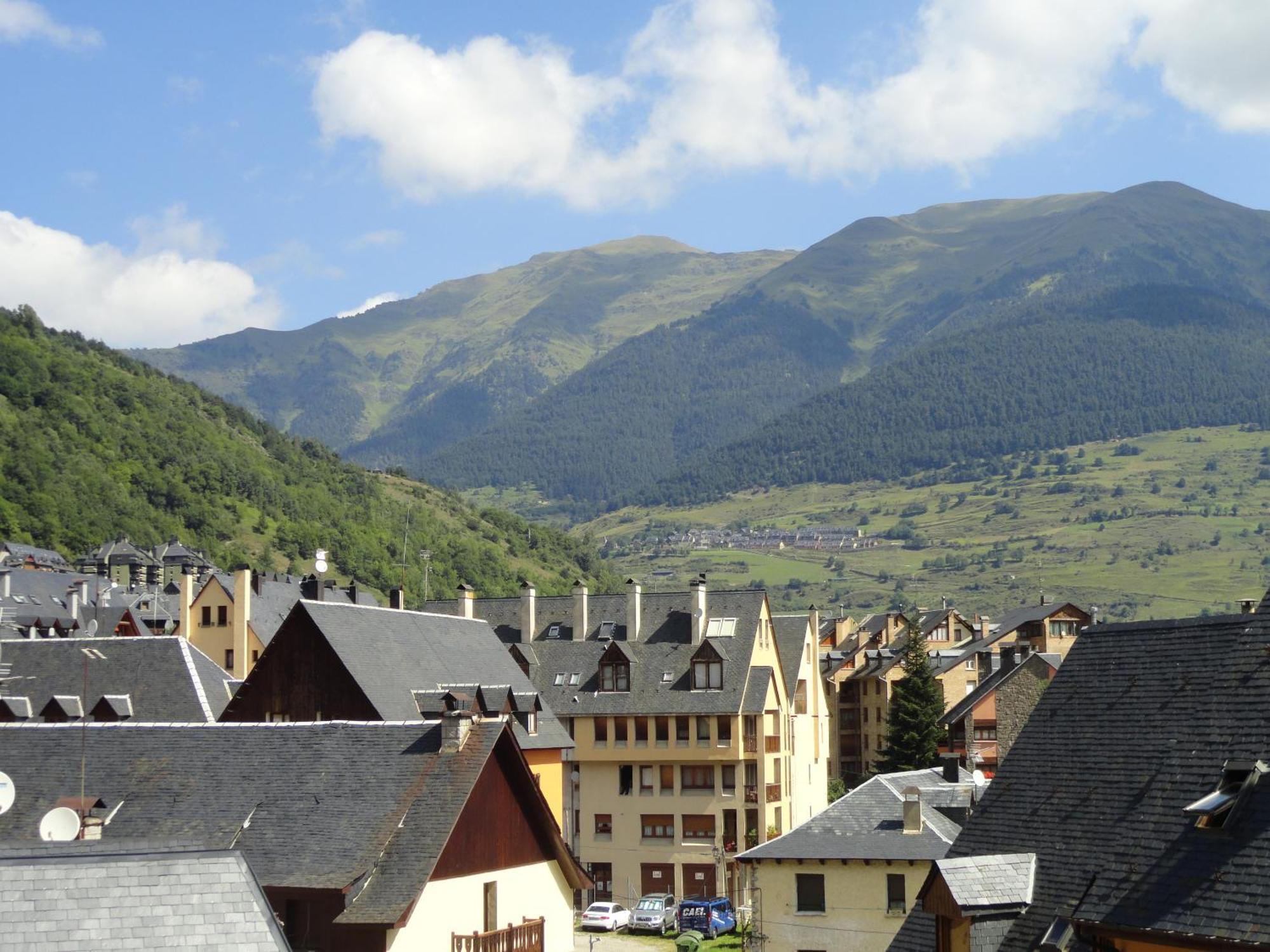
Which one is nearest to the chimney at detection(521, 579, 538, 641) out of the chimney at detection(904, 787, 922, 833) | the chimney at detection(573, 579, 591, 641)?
the chimney at detection(573, 579, 591, 641)

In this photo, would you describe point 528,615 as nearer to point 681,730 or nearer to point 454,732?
point 681,730

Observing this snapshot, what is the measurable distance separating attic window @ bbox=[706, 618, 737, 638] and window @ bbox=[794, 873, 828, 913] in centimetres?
3589

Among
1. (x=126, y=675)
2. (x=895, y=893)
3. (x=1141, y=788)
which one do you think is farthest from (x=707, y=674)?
(x=1141, y=788)

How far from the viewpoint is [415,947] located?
35.3m

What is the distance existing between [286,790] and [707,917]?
2869 cm

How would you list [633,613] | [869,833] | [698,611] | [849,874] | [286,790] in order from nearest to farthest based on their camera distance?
[286,790] < [849,874] < [869,833] < [698,611] < [633,613]

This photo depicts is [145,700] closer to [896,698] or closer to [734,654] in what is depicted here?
[734,654]

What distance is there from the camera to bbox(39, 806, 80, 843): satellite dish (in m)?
29.6

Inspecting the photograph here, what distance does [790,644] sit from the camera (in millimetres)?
86875

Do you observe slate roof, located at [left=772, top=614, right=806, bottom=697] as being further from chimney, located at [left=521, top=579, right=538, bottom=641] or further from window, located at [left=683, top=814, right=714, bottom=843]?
chimney, located at [left=521, top=579, right=538, bottom=641]

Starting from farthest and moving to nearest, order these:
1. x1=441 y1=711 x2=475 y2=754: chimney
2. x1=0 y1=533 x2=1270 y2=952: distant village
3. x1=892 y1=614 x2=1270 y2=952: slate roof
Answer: x1=441 y1=711 x2=475 y2=754: chimney < x1=0 y1=533 x2=1270 y2=952: distant village < x1=892 y1=614 x2=1270 y2=952: slate roof

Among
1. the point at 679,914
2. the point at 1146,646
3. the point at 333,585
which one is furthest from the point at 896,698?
the point at 1146,646

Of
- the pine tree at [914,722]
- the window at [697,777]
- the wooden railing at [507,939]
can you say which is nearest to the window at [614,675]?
the window at [697,777]

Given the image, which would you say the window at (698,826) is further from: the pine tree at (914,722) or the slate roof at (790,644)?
the pine tree at (914,722)
